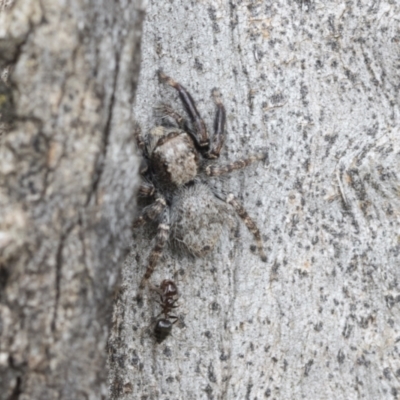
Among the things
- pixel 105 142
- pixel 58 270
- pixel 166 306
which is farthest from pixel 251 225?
pixel 58 270

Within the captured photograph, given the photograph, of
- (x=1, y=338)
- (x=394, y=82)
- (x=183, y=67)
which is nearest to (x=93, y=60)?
(x=1, y=338)

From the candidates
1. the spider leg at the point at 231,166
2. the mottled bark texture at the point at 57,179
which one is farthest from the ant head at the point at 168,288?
the mottled bark texture at the point at 57,179

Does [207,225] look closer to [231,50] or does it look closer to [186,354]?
[186,354]

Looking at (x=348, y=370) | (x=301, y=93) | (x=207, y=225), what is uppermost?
(x=301, y=93)

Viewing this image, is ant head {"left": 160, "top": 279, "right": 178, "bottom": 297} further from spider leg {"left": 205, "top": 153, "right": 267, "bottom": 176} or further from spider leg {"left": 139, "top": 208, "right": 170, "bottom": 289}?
spider leg {"left": 205, "top": 153, "right": 267, "bottom": 176}

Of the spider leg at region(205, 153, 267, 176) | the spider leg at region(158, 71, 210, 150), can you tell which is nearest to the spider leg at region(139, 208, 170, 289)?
the spider leg at region(205, 153, 267, 176)

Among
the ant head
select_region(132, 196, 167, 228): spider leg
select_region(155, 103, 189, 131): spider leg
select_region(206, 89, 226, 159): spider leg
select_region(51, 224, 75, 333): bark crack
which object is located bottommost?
select_region(51, 224, 75, 333): bark crack
